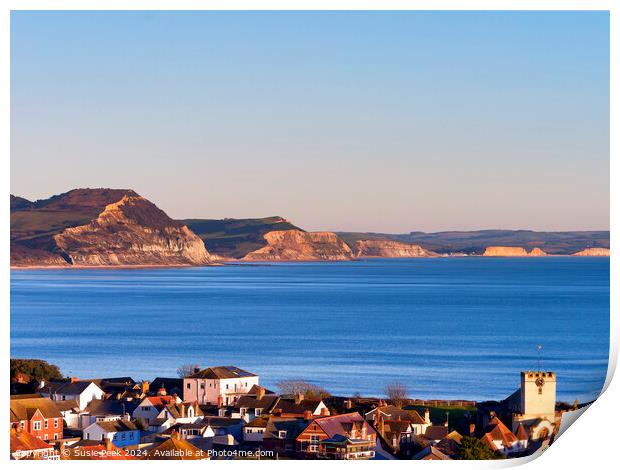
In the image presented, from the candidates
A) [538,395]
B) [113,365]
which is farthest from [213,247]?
[538,395]

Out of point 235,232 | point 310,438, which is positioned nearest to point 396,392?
point 310,438

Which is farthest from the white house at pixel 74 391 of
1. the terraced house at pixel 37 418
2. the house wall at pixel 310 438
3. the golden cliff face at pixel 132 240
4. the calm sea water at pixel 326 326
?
the golden cliff face at pixel 132 240

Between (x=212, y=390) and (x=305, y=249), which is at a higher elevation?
(x=305, y=249)

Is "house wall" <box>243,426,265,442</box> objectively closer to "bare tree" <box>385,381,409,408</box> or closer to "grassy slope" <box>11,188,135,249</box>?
"bare tree" <box>385,381,409,408</box>

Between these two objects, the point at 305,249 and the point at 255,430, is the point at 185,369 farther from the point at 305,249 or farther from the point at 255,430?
the point at 305,249
